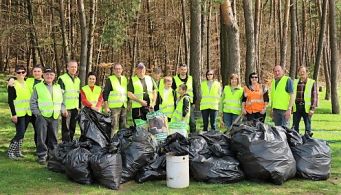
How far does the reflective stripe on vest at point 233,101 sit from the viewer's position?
31.5 feet

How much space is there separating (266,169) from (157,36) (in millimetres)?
26099

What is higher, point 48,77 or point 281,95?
point 48,77

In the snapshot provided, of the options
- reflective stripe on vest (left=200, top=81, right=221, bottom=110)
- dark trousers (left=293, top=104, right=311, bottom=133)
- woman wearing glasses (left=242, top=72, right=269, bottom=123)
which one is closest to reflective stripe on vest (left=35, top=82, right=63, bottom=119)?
reflective stripe on vest (left=200, top=81, right=221, bottom=110)

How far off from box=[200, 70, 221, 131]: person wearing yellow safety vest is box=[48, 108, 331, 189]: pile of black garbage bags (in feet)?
8.98

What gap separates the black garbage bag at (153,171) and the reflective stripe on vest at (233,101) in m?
3.02

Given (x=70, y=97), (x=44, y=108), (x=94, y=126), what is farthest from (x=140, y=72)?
(x=44, y=108)

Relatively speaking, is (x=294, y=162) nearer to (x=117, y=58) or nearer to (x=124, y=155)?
(x=124, y=155)

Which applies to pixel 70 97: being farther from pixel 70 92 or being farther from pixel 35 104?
pixel 35 104

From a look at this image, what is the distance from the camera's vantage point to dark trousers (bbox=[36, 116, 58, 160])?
8.05 metres

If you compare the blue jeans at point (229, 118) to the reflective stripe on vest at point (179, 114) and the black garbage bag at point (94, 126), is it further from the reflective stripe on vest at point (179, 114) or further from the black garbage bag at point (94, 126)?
the black garbage bag at point (94, 126)

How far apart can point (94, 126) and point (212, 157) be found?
2.28 metres

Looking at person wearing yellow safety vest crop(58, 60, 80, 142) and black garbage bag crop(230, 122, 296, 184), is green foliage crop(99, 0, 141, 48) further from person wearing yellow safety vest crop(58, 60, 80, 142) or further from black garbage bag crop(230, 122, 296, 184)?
black garbage bag crop(230, 122, 296, 184)

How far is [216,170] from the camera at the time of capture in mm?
6828

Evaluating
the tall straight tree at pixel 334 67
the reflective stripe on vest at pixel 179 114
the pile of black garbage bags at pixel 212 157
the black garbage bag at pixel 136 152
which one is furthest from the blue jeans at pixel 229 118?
the tall straight tree at pixel 334 67
